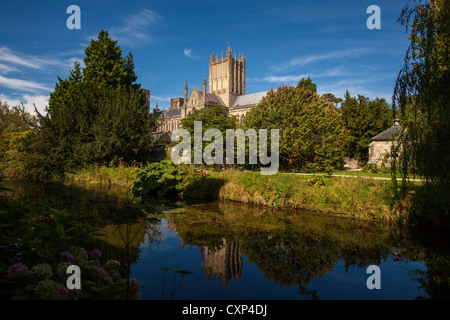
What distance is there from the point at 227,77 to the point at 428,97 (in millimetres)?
72339

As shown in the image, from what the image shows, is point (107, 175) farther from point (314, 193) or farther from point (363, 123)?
point (363, 123)

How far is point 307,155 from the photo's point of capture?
21.0 m

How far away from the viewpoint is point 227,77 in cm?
7431

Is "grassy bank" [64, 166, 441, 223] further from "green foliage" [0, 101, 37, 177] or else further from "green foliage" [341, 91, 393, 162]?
"green foliage" [341, 91, 393, 162]

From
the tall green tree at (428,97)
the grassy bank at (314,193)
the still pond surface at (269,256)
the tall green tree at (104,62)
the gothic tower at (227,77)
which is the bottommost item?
the still pond surface at (269,256)

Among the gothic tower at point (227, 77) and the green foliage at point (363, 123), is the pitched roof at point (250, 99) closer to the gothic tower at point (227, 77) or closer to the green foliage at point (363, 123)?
the gothic tower at point (227, 77)

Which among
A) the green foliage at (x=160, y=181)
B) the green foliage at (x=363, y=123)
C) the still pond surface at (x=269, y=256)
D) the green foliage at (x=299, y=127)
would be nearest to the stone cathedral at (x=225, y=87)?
the green foliage at (x=363, y=123)

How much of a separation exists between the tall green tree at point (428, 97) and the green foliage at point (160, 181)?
Answer: 11239 millimetres

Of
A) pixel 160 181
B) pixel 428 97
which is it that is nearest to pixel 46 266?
pixel 428 97

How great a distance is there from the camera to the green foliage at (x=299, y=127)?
19078mm
